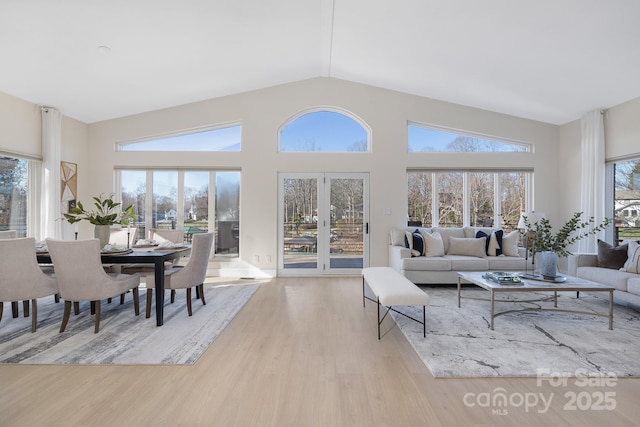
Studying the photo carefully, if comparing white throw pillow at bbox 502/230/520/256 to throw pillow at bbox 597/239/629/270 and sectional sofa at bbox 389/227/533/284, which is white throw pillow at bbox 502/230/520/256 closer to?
sectional sofa at bbox 389/227/533/284

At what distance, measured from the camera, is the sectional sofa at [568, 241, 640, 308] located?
3.52m

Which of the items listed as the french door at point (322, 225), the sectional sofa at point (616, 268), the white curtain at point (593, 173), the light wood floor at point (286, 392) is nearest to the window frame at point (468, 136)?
the white curtain at point (593, 173)

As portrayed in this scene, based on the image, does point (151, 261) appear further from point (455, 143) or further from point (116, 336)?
point (455, 143)

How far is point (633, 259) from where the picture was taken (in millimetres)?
3777

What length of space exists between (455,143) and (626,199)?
8.79 ft

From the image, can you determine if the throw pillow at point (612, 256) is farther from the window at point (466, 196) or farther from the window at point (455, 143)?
the window at point (455, 143)

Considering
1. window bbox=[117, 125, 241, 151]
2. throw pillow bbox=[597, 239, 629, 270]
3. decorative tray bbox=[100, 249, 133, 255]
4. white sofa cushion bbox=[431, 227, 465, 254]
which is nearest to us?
decorative tray bbox=[100, 249, 133, 255]

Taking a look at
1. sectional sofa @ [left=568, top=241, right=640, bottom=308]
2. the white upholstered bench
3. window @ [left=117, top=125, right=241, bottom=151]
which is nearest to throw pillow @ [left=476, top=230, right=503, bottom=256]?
sectional sofa @ [left=568, top=241, right=640, bottom=308]

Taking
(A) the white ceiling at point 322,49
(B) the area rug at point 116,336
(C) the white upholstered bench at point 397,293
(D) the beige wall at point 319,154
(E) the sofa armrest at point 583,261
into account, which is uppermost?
(A) the white ceiling at point 322,49

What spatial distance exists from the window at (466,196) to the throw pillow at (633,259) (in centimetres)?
204

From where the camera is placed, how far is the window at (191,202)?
19.3ft

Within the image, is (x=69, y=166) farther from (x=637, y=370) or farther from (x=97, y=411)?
(x=637, y=370)

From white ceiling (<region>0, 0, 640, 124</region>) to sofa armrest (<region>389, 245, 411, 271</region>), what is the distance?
283 cm

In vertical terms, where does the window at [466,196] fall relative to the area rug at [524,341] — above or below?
above
